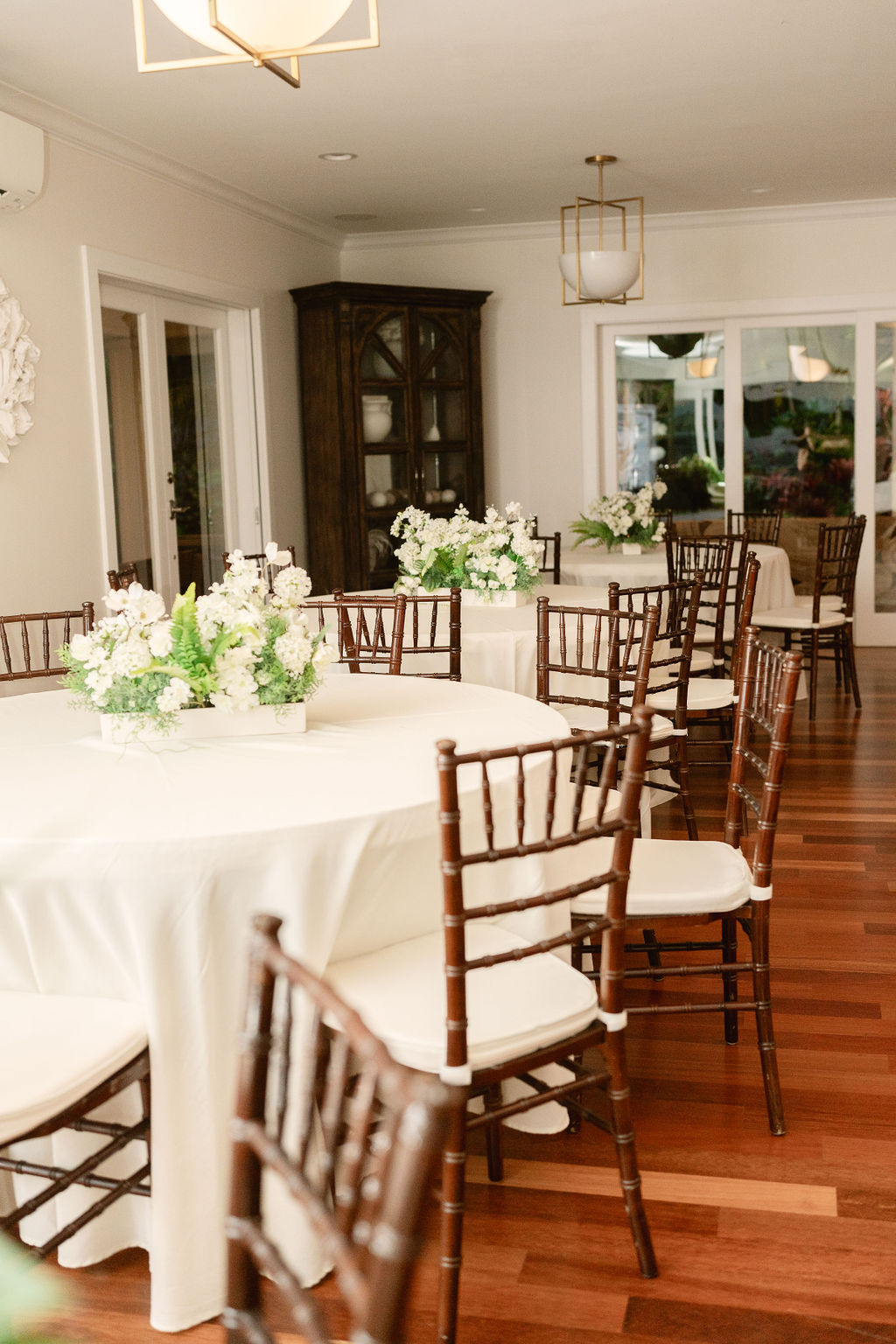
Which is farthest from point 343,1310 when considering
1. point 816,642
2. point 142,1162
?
point 816,642

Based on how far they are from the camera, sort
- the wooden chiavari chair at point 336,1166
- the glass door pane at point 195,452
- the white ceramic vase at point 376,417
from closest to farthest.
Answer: the wooden chiavari chair at point 336,1166 < the glass door pane at point 195,452 < the white ceramic vase at point 376,417

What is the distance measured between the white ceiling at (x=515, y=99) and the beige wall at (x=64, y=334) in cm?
24

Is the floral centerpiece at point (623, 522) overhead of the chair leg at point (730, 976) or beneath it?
overhead

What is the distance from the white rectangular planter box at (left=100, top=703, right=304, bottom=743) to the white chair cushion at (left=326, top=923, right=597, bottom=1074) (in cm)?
61

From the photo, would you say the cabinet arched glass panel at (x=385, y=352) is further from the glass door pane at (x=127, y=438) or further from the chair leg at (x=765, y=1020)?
the chair leg at (x=765, y=1020)

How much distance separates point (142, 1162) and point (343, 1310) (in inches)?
16.1

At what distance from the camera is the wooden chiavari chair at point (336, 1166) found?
74 centimetres

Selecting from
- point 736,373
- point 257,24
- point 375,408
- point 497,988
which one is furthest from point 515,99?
point 497,988

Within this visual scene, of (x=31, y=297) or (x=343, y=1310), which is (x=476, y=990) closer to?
(x=343, y=1310)

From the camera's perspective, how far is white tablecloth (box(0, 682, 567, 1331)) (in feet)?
6.14

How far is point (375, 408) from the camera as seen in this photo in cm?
775

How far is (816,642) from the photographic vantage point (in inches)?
251

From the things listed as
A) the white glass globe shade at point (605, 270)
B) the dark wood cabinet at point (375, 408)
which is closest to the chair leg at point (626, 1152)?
the white glass globe shade at point (605, 270)

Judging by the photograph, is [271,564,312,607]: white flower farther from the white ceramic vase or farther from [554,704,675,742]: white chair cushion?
the white ceramic vase
